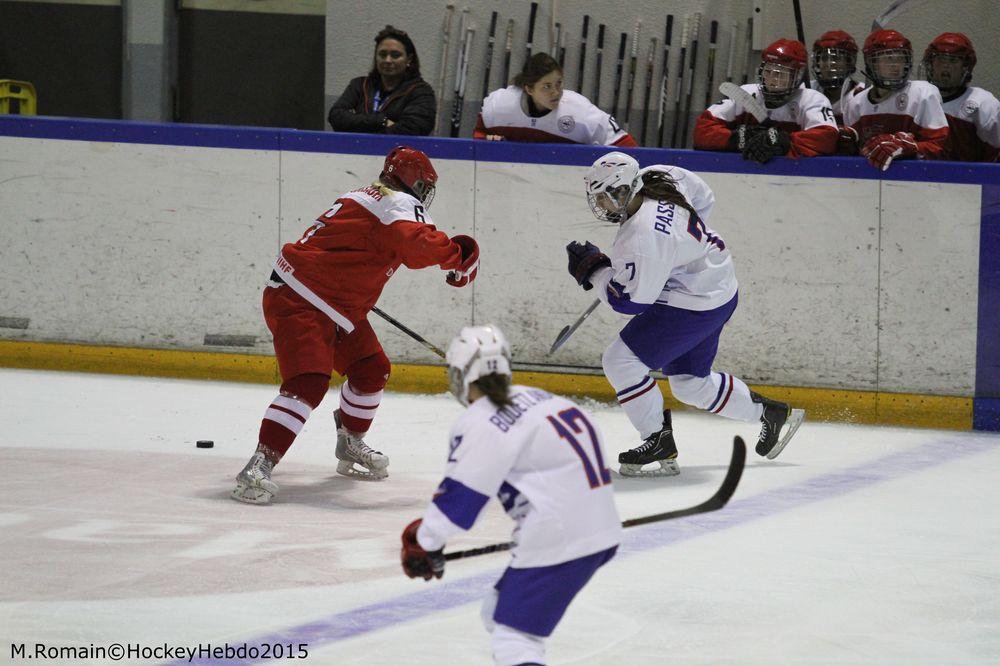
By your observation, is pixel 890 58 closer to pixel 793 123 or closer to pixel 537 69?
pixel 793 123

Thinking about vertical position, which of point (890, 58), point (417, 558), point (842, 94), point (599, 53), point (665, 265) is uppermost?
point (599, 53)

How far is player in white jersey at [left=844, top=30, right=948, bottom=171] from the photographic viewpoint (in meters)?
5.93

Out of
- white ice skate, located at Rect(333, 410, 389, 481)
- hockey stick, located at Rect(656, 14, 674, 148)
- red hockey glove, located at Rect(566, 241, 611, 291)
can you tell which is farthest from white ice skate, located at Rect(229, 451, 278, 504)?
hockey stick, located at Rect(656, 14, 674, 148)

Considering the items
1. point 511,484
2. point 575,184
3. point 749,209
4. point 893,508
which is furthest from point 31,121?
point 511,484

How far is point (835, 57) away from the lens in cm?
641

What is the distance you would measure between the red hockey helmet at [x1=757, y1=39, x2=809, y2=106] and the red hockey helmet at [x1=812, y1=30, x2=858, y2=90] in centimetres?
44

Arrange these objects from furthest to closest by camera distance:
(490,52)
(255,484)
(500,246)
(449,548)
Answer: (490,52) < (500,246) < (255,484) < (449,548)

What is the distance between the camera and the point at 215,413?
580cm

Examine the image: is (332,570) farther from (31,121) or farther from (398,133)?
(31,121)

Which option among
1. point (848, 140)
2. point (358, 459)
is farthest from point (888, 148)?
point (358, 459)

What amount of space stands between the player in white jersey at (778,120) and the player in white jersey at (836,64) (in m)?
0.37

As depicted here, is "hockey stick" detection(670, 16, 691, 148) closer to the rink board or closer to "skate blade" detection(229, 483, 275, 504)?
the rink board

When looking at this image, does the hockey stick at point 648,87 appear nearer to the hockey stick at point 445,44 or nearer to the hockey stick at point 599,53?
the hockey stick at point 599,53

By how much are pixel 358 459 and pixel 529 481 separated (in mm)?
2466
